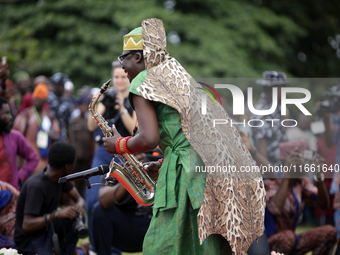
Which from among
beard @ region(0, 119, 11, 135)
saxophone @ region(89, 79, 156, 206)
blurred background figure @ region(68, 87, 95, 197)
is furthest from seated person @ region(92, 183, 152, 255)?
blurred background figure @ region(68, 87, 95, 197)

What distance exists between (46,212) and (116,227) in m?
1.03

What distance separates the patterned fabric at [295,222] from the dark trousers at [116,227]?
1504 millimetres

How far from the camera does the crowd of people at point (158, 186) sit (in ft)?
9.86

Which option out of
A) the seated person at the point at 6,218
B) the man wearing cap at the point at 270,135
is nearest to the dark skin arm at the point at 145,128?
the seated person at the point at 6,218

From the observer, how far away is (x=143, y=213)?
5.30m

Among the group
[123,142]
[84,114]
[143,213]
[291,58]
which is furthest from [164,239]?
[291,58]

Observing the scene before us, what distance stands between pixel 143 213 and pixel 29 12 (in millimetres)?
14509

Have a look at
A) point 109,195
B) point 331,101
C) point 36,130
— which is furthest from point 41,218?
point 331,101

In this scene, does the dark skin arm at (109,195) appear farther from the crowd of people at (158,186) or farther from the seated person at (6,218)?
the seated person at (6,218)

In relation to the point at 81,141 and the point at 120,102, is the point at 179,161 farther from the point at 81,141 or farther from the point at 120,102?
the point at 81,141

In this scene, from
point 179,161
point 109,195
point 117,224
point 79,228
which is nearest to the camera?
point 179,161

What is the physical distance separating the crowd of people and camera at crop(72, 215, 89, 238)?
1 centimetres

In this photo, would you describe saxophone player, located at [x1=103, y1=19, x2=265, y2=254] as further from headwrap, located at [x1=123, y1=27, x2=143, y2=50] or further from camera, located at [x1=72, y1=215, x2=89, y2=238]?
camera, located at [x1=72, y1=215, x2=89, y2=238]

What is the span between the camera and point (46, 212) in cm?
→ 469
